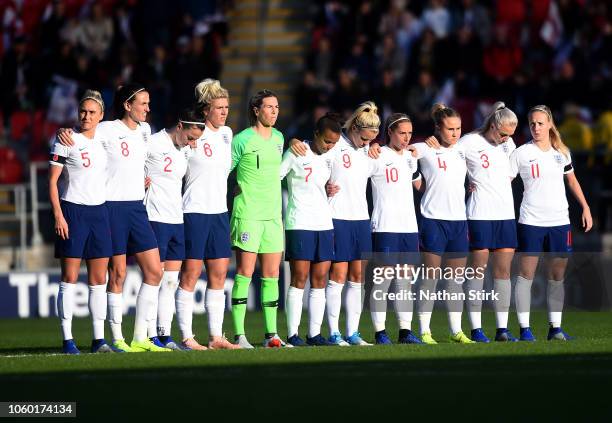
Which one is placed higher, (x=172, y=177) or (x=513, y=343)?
(x=172, y=177)

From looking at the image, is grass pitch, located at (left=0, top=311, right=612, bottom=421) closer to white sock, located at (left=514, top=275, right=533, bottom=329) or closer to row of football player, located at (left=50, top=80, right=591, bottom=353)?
white sock, located at (left=514, top=275, right=533, bottom=329)

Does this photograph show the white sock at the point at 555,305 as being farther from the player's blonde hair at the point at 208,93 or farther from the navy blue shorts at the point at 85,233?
the navy blue shorts at the point at 85,233

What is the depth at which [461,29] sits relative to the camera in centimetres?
2039

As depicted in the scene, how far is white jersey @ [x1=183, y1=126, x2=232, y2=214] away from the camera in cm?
1168

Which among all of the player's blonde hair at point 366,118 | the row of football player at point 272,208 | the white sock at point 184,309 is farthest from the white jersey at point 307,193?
the white sock at point 184,309

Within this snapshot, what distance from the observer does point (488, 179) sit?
12227 millimetres

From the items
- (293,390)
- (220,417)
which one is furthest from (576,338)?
(220,417)

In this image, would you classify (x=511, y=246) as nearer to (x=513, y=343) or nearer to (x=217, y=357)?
(x=513, y=343)

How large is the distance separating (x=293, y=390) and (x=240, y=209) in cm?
318

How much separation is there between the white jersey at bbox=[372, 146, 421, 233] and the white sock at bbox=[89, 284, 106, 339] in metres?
2.36

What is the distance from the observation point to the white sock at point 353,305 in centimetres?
1206

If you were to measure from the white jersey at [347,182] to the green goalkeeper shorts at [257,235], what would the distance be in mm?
556

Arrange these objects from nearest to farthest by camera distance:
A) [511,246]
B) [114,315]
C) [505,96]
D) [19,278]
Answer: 1. [114,315]
2. [511,246]
3. [19,278]
4. [505,96]

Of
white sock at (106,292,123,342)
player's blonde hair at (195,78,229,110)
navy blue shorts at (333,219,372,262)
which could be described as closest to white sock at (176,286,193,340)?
white sock at (106,292,123,342)
